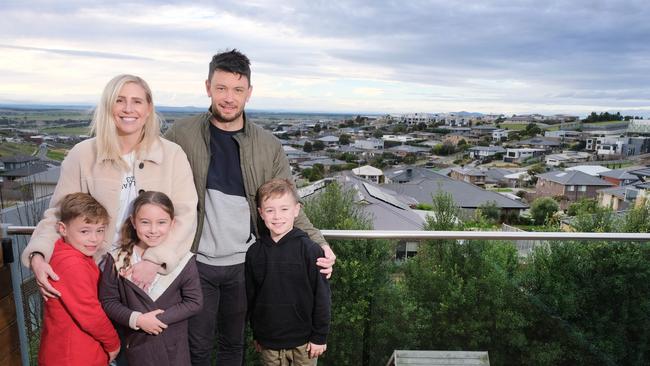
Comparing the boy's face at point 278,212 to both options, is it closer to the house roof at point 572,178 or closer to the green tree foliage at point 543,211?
the green tree foliage at point 543,211

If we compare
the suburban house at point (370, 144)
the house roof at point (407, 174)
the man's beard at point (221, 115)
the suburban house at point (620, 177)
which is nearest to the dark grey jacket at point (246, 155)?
the man's beard at point (221, 115)

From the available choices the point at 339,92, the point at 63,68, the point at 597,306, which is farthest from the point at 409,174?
the point at 597,306

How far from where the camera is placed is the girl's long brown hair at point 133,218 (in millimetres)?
1679

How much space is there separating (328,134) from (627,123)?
23.6 ft

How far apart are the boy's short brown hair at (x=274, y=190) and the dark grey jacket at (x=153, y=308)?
0.36 m

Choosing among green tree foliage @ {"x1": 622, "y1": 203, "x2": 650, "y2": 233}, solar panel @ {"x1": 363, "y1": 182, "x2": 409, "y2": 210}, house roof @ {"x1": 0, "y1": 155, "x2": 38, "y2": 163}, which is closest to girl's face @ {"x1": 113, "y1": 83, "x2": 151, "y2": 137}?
house roof @ {"x1": 0, "y1": 155, "x2": 38, "y2": 163}

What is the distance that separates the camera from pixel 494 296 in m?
2.60

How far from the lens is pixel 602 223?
132 inches

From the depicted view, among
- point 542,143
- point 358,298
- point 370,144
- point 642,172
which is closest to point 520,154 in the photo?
point 542,143

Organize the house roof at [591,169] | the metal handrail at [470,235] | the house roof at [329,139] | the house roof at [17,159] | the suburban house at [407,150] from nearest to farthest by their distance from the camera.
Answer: the metal handrail at [470,235]
the house roof at [17,159]
the house roof at [329,139]
the house roof at [591,169]
the suburban house at [407,150]

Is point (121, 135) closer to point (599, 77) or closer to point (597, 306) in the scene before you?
point (597, 306)

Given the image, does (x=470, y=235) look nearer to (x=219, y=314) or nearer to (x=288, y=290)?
(x=288, y=290)

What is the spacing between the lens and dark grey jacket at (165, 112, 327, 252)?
1.88 meters

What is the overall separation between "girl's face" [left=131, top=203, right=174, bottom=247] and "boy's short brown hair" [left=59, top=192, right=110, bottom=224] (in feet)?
0.39
